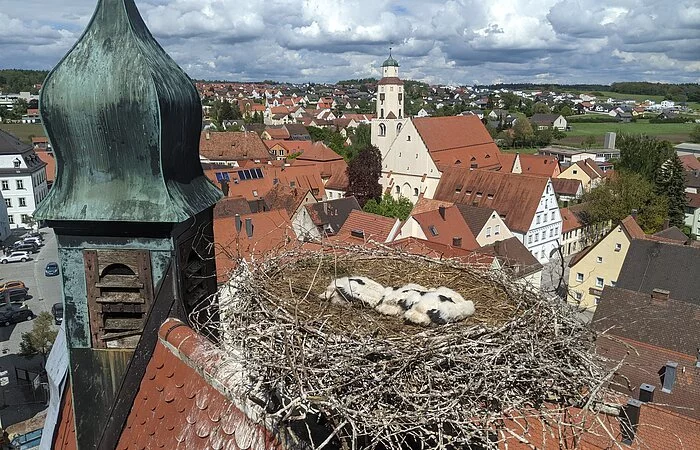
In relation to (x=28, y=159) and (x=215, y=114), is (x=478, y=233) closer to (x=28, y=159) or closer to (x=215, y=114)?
(x=28, y=159)

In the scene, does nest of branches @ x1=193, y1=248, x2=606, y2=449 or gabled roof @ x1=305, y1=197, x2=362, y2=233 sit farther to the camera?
gabled roof @ x1=305, y1=197, x2=362, y2=233

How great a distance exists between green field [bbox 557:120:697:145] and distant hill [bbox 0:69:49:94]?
332 feet

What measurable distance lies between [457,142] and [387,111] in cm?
783

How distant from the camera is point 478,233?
84.2ft

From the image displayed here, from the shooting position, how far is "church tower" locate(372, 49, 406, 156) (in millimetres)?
48375

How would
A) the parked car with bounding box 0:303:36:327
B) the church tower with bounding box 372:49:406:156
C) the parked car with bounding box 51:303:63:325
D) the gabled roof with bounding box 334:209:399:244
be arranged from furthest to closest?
1. the church tower with bounding box 372:49:406:156
2. the parked car with bounding box 0:303:36:327
3. the parked car with bounding box 51:303:63:325
4. the gabled roof with bounding box 334:209:399:244

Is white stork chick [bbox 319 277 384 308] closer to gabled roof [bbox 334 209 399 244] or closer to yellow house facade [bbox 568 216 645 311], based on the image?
gabled roof [bbox 334 209 399 244]

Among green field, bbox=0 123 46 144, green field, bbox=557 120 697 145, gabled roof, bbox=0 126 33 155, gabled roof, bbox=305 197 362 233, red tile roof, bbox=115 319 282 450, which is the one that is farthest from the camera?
green field, bbox=557 120 697 145

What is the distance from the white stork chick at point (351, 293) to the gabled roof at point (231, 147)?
5085cm

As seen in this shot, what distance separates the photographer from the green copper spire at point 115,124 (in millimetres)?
4645

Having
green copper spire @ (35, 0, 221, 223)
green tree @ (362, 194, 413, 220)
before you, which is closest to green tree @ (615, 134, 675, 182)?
green tree @ (362, 194, 413, 220)

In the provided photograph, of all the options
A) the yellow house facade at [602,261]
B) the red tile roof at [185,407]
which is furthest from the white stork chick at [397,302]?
the yellow house facade at [602,261]

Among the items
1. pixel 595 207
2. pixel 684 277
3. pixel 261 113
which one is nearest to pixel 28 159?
pixel 595 207

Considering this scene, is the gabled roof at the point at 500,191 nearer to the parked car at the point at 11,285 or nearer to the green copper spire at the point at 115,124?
the parked car at the point at 11,285
